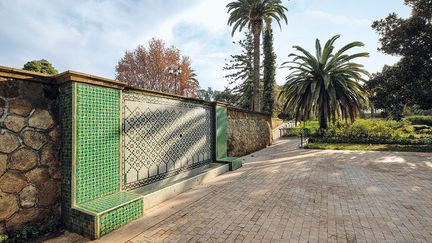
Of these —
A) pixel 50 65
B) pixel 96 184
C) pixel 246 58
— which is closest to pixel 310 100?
pixel 96 184

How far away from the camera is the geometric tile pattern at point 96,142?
3.50 meters

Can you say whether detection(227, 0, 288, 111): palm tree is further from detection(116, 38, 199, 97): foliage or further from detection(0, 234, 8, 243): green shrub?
detection(0, 234, 8, 243): green shrub

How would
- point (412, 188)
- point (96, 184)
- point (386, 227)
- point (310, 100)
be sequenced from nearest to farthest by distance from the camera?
point (386, 227) → point (96, 184) → point (412, 188) → point (310, 100)

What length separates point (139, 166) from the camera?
483 cm

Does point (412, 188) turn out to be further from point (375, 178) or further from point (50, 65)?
point (50, 65)

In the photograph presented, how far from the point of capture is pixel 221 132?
8.66 m

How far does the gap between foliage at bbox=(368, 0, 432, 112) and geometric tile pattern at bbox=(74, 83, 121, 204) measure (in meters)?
15.4

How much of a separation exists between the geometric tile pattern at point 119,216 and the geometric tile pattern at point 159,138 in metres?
0.78

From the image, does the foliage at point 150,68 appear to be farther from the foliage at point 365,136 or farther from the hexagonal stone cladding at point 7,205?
the hexagonal stone cladding at point 7,205

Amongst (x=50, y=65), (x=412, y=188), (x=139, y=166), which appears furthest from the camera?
(x=50, y=65)

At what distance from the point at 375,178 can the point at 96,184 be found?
7.41 metres

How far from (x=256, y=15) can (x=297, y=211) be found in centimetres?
1625

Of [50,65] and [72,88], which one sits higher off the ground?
[50,65]

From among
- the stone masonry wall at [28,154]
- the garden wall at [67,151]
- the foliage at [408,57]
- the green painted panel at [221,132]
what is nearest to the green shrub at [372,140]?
the foliage at [408,57]
